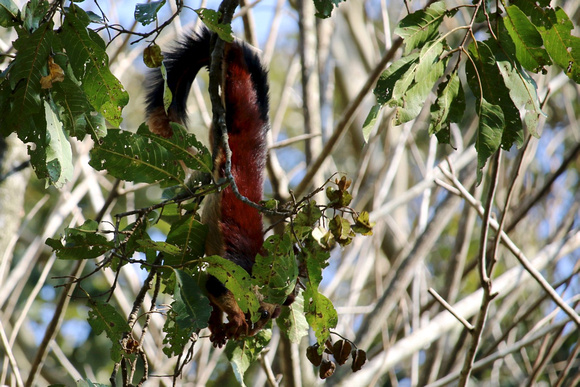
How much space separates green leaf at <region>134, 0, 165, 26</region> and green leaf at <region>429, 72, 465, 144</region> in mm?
690

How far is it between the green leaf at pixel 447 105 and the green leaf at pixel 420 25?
0.11 m

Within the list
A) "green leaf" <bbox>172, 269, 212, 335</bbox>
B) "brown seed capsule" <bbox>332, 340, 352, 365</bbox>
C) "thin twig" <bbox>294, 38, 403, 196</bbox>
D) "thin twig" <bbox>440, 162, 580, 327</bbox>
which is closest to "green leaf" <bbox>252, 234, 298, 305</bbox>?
"green leaf" <bbox>172, 269, 212, 335</bbox>

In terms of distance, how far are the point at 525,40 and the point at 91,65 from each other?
3.20ft

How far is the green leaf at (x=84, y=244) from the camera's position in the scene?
1.47m

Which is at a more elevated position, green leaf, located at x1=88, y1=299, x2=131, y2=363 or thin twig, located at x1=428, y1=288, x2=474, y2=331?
green leaf, located at x1=88, y1=299, x2=131, y2=363

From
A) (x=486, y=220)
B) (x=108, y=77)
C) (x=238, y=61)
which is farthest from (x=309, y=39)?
(x=108, y=77)

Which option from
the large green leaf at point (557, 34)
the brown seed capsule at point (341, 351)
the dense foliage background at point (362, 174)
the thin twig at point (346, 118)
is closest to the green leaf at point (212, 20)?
the dense foliage background at point (362, 174)

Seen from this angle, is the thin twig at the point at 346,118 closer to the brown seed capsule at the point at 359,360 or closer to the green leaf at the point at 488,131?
the green leaf at the point at 488,131

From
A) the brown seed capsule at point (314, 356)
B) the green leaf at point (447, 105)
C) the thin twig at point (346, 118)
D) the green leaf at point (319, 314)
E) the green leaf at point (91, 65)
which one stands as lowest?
the brown seed capsule at point (314, 356)

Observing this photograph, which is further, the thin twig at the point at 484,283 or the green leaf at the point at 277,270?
the thin twig at the point at 484,283

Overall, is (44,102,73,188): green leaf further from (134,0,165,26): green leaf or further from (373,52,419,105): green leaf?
(373,52,419,105): green leaf

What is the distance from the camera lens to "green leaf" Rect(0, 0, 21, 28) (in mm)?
1224

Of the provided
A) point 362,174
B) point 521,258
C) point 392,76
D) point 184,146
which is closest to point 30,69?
point 184,146

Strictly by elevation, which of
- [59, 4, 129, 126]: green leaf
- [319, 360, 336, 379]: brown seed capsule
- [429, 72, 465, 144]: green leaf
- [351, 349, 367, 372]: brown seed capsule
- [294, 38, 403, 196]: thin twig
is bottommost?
[351, 349, 367, 372]: brown seed capsule
